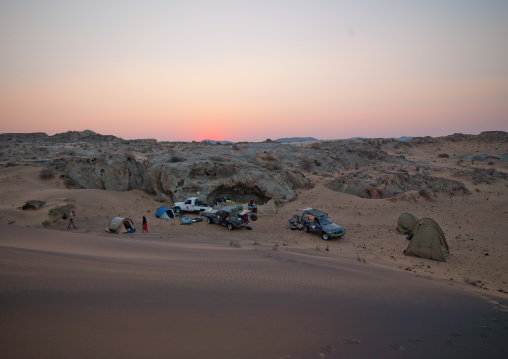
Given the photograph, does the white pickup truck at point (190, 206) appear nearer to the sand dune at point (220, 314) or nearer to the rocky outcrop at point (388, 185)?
the sand dune at point (220, 314)

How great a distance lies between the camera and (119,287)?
16.5ft

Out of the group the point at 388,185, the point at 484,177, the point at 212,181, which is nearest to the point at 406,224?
the point at 388,185

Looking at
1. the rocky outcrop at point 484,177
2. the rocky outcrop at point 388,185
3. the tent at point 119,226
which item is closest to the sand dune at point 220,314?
the tent at point 119,226

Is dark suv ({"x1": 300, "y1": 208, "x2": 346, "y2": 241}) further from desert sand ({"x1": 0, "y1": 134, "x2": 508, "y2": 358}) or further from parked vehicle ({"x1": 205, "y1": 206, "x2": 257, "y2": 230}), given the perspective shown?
desert sand ({"x1": 0, "y1": 134, "x2": 508, "y2": 358})

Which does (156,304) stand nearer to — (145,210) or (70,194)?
(145,210)

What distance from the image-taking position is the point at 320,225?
1678 centimetres

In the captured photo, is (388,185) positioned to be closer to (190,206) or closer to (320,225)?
(320,225)

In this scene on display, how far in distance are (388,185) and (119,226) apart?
942 inches

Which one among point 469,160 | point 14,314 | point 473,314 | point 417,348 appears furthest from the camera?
point 469,160

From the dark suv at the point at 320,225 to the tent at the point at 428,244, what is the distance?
12.4 ft

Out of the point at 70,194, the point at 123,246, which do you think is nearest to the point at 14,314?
the point at 123,246

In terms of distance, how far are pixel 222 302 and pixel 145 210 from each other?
61.9ft

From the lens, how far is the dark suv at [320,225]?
16312 millimetres

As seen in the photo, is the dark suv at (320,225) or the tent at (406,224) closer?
the dark suv at (320,225)
